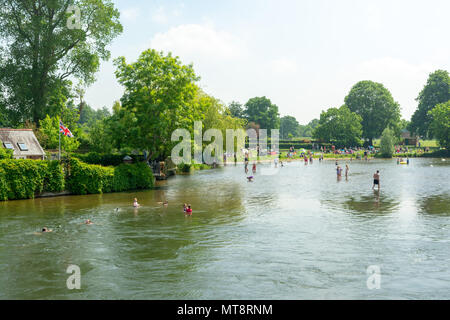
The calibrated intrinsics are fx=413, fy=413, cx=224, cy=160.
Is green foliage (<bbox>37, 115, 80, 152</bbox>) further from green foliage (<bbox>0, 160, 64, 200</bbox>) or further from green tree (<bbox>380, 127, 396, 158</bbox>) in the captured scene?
green tree (<bbox>380, 127, 396, 158</bbox>)

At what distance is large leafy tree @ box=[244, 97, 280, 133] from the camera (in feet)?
586

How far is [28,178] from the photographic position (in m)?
34.5

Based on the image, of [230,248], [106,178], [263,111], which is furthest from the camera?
[263,111]

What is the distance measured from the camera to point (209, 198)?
3541 centimetres

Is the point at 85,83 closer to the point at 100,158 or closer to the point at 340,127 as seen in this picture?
the point at 100,158

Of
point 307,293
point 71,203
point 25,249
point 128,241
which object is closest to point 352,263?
point 307,293

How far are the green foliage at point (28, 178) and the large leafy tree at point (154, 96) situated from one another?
9.63m

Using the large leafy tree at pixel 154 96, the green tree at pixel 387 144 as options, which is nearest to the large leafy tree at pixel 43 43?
the large leafy tree at pixel 154 96

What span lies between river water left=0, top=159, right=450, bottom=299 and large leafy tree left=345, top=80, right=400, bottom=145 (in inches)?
4230

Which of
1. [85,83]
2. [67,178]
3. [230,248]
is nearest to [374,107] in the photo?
[85,83]

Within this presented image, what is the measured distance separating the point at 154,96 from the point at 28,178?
15755 mm

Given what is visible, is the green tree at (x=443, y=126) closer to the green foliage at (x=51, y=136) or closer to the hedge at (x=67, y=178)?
the hedge at (x=67, y=178)

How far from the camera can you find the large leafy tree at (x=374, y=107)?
13412 cm
